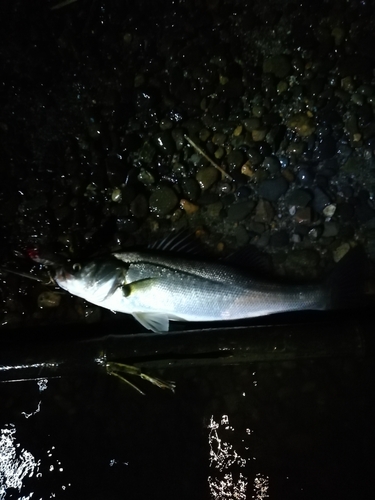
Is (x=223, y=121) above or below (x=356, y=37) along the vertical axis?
below

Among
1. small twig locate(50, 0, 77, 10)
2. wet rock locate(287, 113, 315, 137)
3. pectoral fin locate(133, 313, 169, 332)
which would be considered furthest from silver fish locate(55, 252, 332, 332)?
small twig locate(50, 0, 77, 10)

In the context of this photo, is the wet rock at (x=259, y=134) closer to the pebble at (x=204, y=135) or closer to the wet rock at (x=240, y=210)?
the pebble at (x=204, y=135)

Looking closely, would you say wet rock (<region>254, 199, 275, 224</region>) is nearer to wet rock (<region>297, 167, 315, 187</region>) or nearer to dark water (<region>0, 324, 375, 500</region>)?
wet rock (<region>297, 167, 315, 187</region>)

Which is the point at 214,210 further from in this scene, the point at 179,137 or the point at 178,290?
the point at 178,290

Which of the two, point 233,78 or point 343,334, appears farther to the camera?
point 233,78

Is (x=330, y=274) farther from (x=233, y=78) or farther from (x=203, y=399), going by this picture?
(x=233, y=78)

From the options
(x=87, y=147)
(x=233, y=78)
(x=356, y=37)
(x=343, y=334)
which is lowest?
(x=343, y=334)

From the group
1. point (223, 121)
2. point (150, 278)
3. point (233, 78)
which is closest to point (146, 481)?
point (150, 278)
